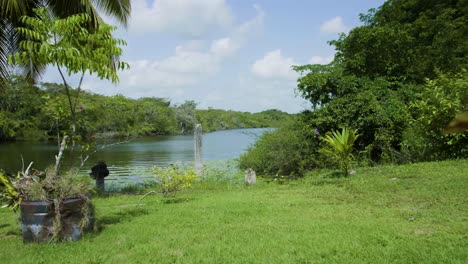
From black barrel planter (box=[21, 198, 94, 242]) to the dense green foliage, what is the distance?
914cm

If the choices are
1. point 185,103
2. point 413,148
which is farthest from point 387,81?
point 185,103

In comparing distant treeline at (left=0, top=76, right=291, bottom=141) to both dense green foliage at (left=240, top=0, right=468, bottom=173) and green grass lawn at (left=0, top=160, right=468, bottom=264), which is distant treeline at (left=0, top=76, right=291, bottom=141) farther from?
dense green foliage at (left=240, top=0, right=468, bottom=173)

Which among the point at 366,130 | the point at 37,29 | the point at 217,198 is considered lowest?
the point at 217,198

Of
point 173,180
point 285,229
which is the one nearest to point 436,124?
point 173,180

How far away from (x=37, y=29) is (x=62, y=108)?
133 centimetres

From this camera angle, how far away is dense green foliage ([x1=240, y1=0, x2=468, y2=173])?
37.2ft

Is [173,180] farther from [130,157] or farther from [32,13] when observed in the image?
[130,157]

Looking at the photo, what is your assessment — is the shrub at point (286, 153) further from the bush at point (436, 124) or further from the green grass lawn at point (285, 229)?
the green grass lawn at point (285, 229)

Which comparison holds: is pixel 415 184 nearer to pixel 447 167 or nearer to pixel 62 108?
pixel 447 167

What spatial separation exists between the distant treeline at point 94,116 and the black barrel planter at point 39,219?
1689 mm

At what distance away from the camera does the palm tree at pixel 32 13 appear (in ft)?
28.8

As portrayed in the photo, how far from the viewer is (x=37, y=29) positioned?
516cm

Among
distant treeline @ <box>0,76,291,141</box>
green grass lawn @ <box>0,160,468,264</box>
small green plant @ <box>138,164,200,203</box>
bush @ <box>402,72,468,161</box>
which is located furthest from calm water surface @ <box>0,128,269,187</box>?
green grass lawn @ <box>0,160,468,264</box>

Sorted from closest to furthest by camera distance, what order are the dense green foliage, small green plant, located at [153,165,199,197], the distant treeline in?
the distant treeline < small green plant, located at [153,165,199,197] < the dense green foliage
